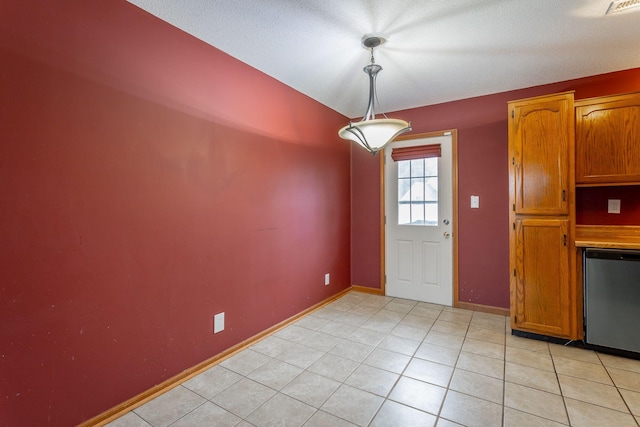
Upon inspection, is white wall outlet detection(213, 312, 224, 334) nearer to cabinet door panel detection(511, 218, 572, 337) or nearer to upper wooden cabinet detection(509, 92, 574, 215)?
cabinet door panel detection(511, 218, 572, 337)

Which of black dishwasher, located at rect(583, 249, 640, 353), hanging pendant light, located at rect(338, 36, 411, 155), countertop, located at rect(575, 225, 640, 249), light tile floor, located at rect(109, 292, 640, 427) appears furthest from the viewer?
countertop, located at rect(575, 225, 640, 249)

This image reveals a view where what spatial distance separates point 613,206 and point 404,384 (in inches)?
101

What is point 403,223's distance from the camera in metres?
3.79

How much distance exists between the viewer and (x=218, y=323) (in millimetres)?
2324

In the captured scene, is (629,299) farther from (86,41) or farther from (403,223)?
(86,41)

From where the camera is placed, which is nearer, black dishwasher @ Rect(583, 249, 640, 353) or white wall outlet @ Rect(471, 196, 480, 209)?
black dishwasher @ Rect(583, 249, 640, 353)

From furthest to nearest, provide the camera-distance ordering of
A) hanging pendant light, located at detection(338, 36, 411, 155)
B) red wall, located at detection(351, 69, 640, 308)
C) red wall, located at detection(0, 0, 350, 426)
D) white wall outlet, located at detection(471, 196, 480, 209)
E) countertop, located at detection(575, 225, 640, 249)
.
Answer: white wall outlet, located at detection(471, 196, 480, 209) → red wall, located at detection(351, 69, 640, 308) → countertop, located at detection(575, 225, 640, 249) → hanging pendant light, located at detection(338, 36, 411, 155) → red wall, located at detection(0, 0, 350, 426)

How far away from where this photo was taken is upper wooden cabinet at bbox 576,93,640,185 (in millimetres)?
2459

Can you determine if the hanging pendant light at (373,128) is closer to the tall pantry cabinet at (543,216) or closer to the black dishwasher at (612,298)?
the tall pantry cabinet at (543,216)

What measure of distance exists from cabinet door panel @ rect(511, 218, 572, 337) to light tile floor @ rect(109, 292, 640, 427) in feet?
0.58

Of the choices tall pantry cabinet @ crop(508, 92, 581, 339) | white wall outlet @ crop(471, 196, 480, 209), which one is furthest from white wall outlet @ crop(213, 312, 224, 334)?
white wall outlet @ crop(471, 196, 480, 209)

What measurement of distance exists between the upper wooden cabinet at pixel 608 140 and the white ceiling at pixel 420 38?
396mm

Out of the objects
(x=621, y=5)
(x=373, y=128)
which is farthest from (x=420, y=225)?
(x=621, y=5)

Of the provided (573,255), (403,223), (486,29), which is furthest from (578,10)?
(403,223)
